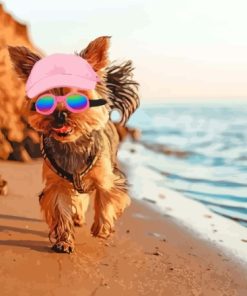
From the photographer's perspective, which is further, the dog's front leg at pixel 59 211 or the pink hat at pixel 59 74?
the dog's front leg at pixel 59 211

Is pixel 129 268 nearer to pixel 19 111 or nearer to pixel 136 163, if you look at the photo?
pixel 19 111

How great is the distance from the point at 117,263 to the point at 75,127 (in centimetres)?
106

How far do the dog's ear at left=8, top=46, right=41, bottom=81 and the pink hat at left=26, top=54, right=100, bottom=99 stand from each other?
0.11 metres

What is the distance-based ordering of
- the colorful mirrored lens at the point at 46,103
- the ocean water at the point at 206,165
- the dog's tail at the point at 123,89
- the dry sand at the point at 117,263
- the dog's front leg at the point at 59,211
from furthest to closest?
the ocean water at the point at 206,165
the dog's tail at the point at 123,89
the dog's front leg at the point at 59,211
the colorful mirrored lens at the point at 46,103
the dry sand at the point at 117,263

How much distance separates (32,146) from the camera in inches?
422

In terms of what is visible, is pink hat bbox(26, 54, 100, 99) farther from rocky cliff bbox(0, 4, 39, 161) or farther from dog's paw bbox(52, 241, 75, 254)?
rocky cliff bbox(0, 4, 39, 161)

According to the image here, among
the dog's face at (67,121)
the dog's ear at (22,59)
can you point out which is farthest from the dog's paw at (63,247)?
the dog's ear at (22,59)

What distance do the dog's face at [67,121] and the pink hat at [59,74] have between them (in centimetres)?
6

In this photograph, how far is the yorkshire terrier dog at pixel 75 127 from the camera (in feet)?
15.8

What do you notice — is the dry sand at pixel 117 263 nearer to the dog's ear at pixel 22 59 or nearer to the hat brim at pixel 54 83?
the hat brim at pixel 54 83

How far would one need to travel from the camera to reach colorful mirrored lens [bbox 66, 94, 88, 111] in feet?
15.7

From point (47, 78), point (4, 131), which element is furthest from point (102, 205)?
point (4, 131)

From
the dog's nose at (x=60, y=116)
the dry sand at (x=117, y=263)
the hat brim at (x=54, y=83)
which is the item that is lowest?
the dry sand at (x=117, y=263)

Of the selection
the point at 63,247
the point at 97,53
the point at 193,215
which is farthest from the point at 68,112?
the point at 193,215
